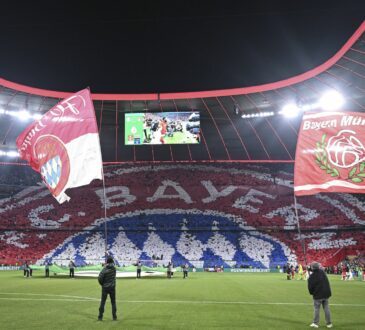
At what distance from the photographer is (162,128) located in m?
38.5

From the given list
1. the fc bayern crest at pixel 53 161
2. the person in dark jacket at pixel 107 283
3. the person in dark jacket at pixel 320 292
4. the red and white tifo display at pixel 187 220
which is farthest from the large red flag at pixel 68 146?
the red and white tifo display at pixel 187 220

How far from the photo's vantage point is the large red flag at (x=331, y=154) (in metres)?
9.15

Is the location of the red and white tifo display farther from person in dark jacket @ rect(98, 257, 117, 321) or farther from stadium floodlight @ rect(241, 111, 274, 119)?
person in dark jacket @ rect(98, 257, 117, 321)

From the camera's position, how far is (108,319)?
1051 cm

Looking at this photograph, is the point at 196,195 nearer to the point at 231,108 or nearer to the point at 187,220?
the point at 187,220

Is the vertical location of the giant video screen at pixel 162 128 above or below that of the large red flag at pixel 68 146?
above

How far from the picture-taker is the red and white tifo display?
45.1 meters

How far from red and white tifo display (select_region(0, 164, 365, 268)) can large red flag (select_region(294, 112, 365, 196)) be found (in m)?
Answer: 35.4

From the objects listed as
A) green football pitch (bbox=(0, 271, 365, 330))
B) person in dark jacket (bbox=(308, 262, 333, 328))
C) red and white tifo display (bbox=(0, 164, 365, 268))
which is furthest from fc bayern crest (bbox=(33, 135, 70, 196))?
red and white tifo display (bbox=(0, 164, 365, 268))

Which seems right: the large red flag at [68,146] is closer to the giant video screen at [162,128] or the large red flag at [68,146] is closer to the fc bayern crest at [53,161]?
the fc bayern crest at [53,161]

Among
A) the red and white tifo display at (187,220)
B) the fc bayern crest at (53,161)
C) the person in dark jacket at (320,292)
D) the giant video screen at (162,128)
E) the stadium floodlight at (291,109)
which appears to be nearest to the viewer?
the person in dark jacket at (320,292)

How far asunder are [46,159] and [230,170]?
4632cm

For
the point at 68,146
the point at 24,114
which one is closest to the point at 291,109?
the point at 24,114

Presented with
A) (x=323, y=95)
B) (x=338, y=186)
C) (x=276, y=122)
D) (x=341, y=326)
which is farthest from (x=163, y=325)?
(x=276, y=122)
